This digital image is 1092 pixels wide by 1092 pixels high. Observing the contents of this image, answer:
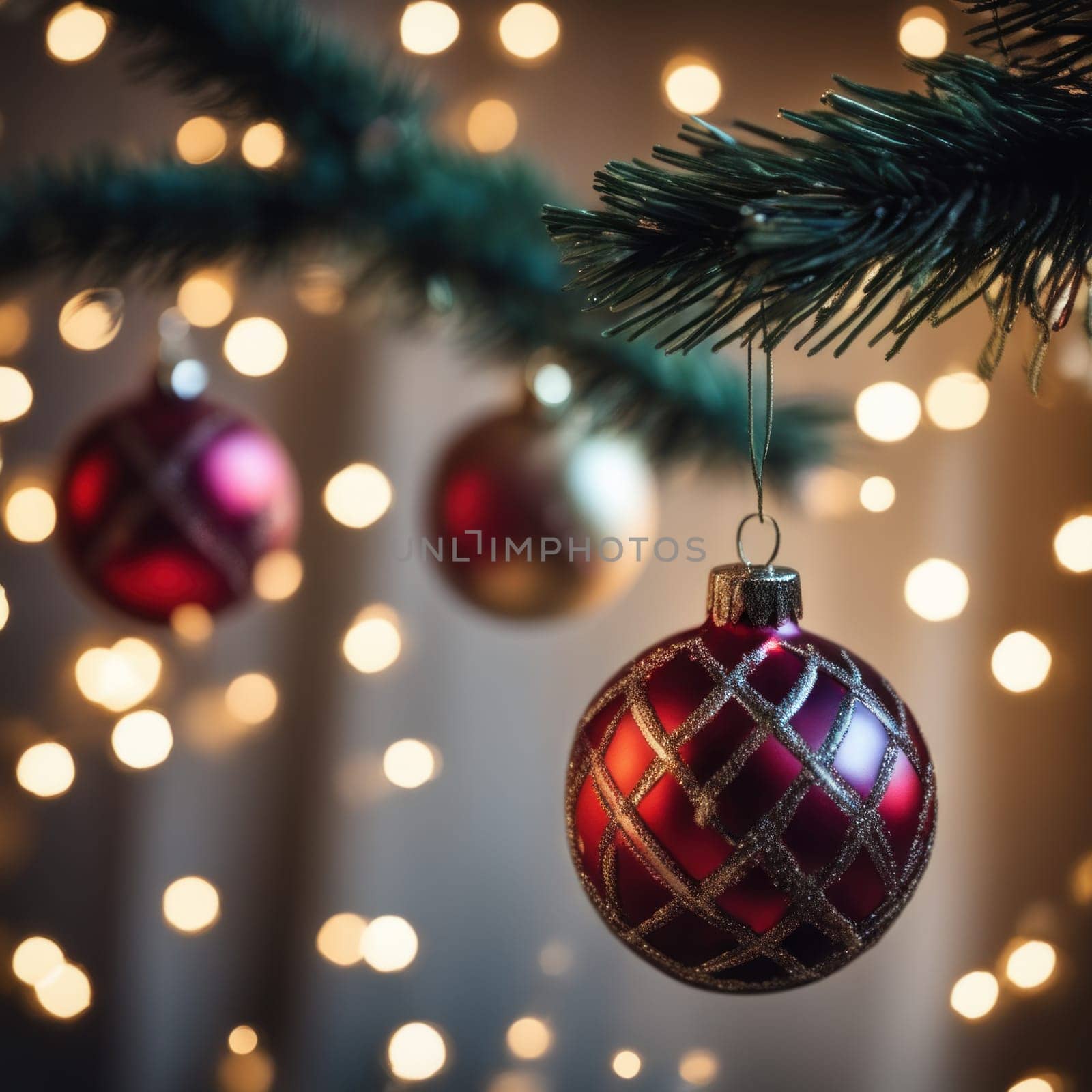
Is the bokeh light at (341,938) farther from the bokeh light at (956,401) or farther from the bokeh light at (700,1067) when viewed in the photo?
the bokeh light at (956,401)

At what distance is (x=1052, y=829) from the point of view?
3.14 ft

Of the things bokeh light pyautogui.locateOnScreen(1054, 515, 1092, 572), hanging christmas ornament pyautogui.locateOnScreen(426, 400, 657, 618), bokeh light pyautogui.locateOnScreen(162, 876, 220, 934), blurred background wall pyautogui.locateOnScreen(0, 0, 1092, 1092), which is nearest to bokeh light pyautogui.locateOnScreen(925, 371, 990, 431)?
blurred background wall pyautogui.locateOnScreen(0, 0, 1092, 1092)

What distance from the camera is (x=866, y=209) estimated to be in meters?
0.25

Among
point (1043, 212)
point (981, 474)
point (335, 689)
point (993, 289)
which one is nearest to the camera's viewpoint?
point (1043, 212)

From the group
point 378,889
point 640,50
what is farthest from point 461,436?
point 378,889

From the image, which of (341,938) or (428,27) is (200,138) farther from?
(341,938)

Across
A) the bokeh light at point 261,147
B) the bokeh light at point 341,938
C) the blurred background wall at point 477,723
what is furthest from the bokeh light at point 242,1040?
the bokeh light at point 261,147

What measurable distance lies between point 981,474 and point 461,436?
0.57 metres

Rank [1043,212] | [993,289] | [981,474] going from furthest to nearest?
1. [981,474]
2. [993,289]
3. [1043,212]

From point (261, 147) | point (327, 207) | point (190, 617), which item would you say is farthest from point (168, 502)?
point (261, 147)

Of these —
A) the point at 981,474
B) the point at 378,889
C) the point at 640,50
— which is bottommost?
the point at 378,889

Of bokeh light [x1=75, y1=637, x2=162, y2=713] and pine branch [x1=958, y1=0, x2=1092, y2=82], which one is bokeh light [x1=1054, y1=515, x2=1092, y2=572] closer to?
pine branch [x1=958, y1=0, x2=1092, y2=82]

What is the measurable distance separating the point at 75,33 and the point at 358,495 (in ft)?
1.68

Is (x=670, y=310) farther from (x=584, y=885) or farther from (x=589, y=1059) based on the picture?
(x=589, y=1059)
